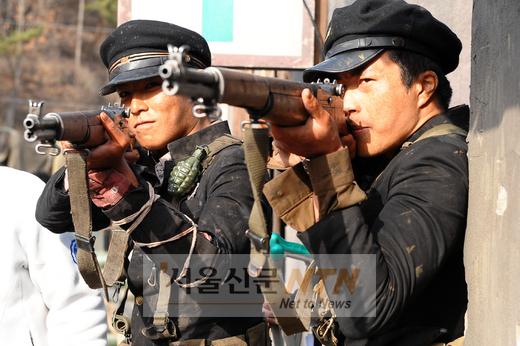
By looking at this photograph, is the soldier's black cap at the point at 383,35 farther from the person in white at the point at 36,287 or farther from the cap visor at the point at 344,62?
the person in white at the point at 36,287

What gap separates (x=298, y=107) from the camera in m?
2.82

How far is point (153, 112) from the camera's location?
4.17 m

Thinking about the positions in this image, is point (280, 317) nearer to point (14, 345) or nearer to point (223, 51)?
point (14, 345)

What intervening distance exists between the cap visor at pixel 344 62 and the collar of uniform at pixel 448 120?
0.30 metres

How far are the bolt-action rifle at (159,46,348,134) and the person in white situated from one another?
2.00 metres

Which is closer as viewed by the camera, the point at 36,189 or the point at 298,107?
the point at 298,107

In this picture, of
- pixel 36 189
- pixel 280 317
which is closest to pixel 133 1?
pixel 36 189

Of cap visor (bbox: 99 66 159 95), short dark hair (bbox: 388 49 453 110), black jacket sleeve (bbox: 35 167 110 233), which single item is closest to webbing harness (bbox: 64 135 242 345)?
black jacket sleeve (bbox: 35 167 110 233)

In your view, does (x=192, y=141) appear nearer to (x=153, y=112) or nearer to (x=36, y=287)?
(x=153, y=112)

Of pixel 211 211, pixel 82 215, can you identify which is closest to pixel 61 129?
pixel 82 215

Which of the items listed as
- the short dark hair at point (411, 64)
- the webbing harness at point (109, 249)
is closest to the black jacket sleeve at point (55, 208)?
the webbing harness at point (109, 249)

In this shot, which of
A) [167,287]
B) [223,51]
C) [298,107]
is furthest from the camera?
[223,51]

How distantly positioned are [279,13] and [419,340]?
11.0ft

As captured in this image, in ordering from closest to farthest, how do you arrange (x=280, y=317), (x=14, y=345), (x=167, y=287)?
(x=280, y=317) < (x=167, y=287) < (x=14, y=345)
